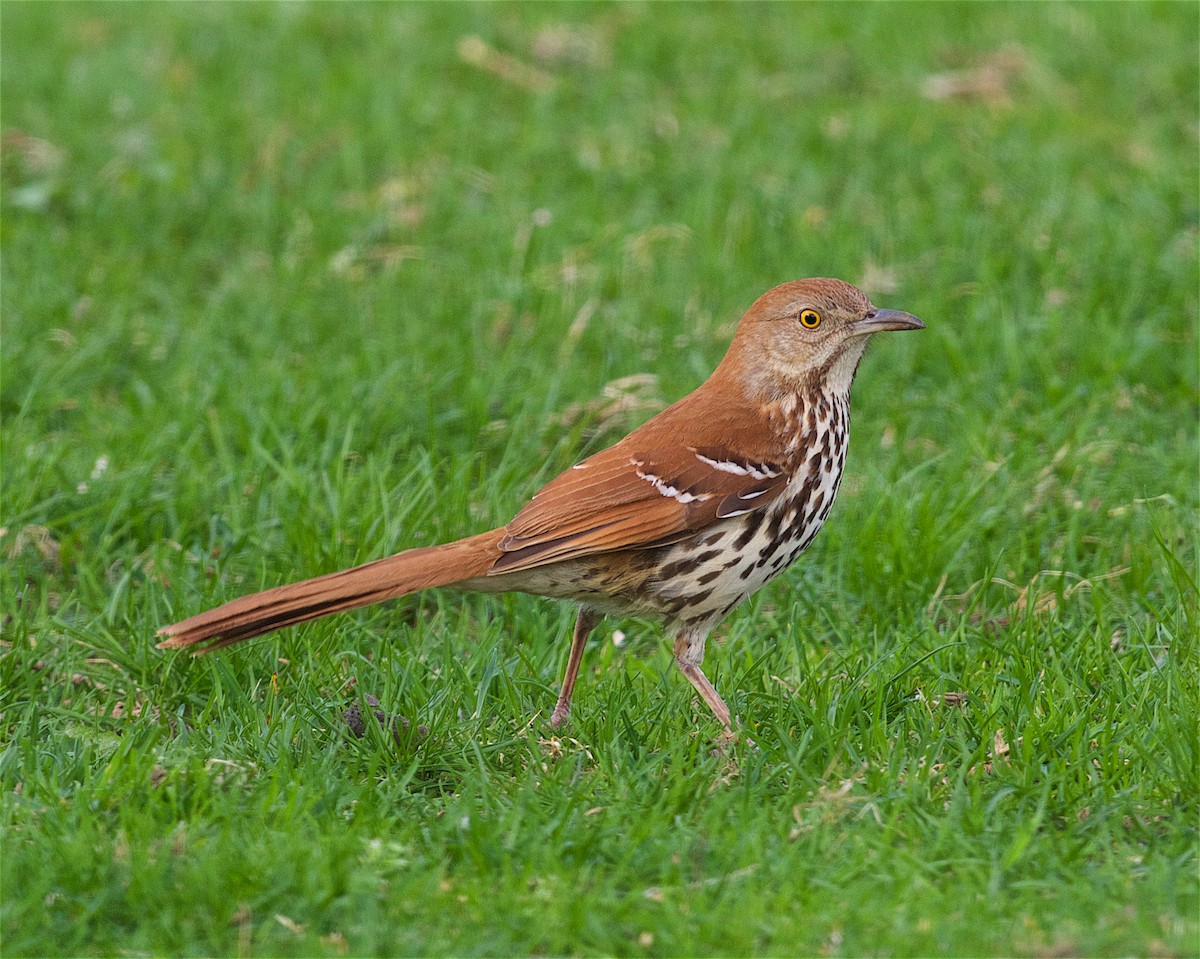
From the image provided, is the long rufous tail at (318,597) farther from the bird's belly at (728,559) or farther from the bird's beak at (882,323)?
the bird's beak at (882,323)

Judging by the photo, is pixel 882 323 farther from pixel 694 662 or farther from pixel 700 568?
pixel 694 662

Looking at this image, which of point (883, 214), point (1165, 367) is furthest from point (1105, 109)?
point (1165, 367)

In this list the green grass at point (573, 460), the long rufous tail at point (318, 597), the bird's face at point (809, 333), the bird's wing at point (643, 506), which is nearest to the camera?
the green grass at point (573, 460)

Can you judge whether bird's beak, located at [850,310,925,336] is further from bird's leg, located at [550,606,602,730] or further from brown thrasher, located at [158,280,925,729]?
bird's leg, located at [550,606,602,730]

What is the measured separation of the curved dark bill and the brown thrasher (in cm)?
13

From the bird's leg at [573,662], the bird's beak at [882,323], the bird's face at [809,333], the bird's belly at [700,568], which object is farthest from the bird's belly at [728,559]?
the bird's beak at [882,323]

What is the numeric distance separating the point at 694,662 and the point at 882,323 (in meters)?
1.08

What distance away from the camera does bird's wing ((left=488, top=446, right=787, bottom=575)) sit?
430 centimetres

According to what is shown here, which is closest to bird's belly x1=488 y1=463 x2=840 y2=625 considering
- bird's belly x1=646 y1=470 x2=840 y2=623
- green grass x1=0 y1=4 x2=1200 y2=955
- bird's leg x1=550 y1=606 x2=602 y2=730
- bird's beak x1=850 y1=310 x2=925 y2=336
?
bird's belly x1=646 y1=470 x2=840 y2=623

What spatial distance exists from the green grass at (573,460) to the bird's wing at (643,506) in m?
0.39

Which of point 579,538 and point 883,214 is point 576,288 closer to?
point 883,214

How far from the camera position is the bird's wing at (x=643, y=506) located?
4301 mm

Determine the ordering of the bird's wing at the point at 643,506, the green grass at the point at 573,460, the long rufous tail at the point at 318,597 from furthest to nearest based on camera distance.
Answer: the bird's wing at the point at 643,506 < the long rufous tail at the point at 318,597 < the green grass at the point at 573,460

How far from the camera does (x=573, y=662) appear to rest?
14.5 feet
